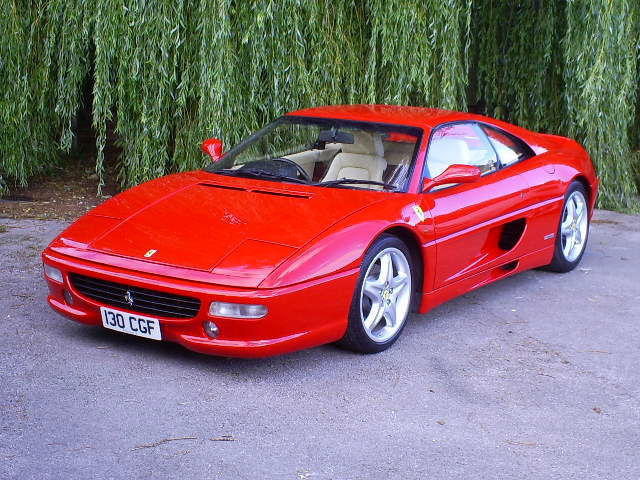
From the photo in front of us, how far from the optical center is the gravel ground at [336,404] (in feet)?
11.9

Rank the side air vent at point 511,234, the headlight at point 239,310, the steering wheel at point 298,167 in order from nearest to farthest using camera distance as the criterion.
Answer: the headlight at point 239,310, the steering wheel at point 298,167, the side air vent at point 511,234

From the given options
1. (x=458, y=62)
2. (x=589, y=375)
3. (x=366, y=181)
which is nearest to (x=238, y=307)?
(x=366, y=181)

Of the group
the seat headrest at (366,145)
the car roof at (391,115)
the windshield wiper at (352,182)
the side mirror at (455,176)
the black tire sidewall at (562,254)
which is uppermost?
the car roof at (391,115)

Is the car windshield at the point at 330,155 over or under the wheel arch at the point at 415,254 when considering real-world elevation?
over

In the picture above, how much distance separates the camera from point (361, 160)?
5.52 metres

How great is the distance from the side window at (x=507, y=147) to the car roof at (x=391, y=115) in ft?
0.49

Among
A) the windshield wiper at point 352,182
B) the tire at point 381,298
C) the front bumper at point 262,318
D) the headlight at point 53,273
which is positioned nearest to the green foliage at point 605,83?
the windshield wiper at point 352,182

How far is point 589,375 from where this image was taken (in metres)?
4.77

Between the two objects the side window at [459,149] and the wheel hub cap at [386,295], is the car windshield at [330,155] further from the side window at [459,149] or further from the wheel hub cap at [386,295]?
the wheel hub cap at [386,295]

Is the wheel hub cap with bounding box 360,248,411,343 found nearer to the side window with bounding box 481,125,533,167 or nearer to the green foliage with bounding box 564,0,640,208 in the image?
the side window with bounding box 481,125,533,167

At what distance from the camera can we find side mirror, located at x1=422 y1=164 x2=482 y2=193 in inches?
209

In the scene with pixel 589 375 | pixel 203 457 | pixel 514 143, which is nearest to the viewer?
pixel 203 457

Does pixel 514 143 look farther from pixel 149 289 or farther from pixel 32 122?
pixel 32 122

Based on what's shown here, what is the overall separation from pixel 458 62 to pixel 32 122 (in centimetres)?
382
